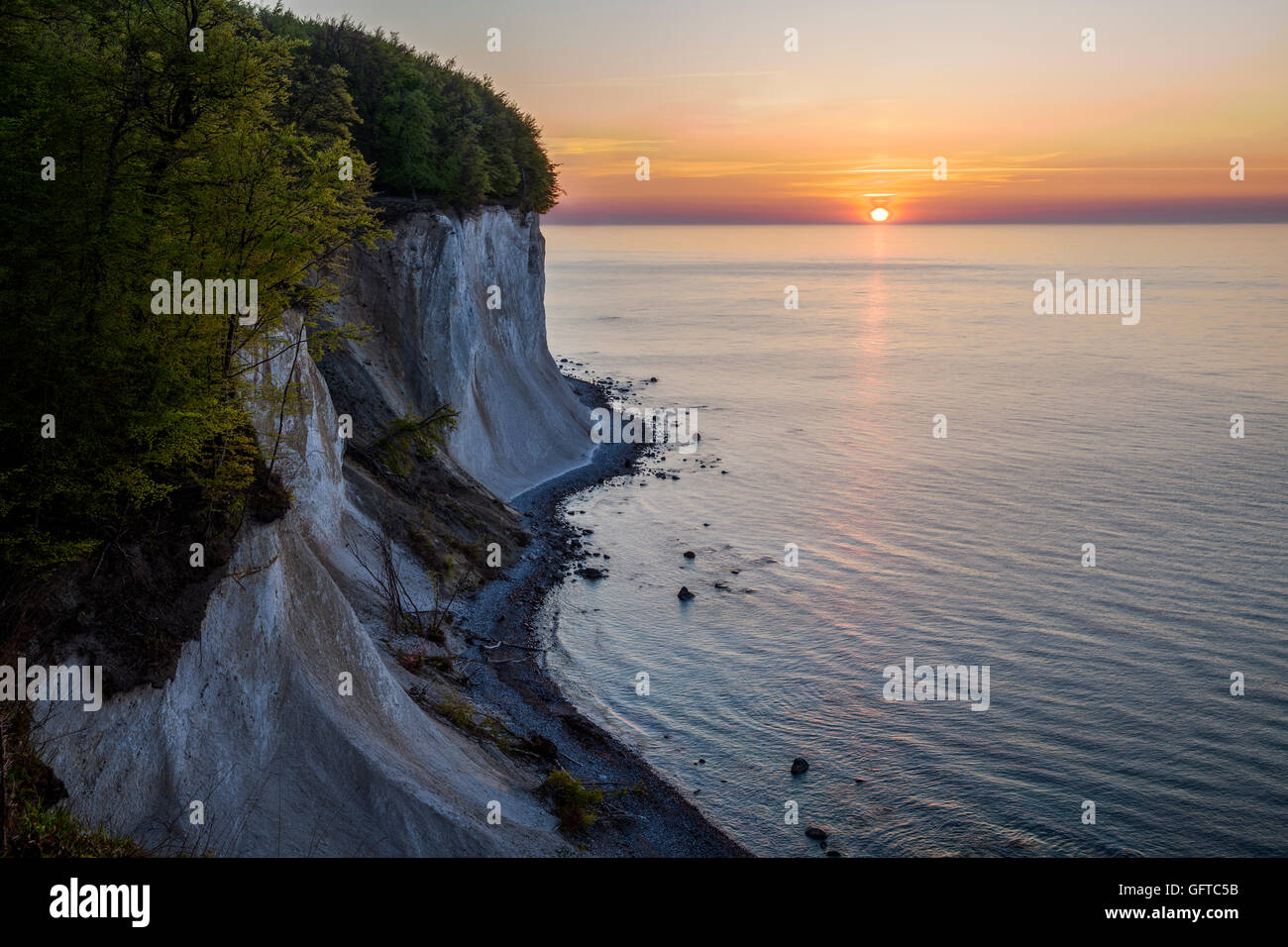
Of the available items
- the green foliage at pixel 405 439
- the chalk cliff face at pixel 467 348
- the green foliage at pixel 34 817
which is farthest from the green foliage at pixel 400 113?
the green foliage at pixel 34 817

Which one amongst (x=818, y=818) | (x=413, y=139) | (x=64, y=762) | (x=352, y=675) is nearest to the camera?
(x=64, y=762)

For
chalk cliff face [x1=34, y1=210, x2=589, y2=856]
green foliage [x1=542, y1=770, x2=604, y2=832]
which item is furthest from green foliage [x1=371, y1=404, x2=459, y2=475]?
green foliage [x1=542, y1=770, x2=604, y2=832]

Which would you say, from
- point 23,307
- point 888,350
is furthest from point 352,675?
point 888,350

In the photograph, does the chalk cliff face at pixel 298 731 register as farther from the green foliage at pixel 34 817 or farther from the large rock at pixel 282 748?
the green foliage at pixel 34 817

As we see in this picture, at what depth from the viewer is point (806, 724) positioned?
30922 millimetres

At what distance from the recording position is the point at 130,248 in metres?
15.5

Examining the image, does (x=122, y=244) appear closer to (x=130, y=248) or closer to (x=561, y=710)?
(x=130, y=248)

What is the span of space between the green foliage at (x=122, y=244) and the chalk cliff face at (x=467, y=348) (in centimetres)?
2122

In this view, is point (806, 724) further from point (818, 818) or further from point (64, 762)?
point (64, 762)

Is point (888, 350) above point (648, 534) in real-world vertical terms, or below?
above

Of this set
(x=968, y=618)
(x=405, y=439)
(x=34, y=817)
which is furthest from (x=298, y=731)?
(x=968, y=618)

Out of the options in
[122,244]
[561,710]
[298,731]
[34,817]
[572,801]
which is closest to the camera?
[34,817]

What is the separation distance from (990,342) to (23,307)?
129072 mm

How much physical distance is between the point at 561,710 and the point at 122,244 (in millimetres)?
20687
